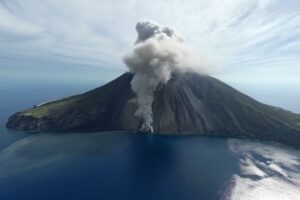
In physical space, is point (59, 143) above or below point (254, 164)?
above

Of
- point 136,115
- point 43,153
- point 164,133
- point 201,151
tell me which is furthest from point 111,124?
point 201,151

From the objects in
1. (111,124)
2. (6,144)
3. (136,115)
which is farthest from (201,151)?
(6,144)

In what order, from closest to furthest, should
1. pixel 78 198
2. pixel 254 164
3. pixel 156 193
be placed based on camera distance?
1. pixel 78 198
2. pixel 156 193
3. pixel 254 164

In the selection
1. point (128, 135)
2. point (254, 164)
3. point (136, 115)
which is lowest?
point (254, 164)

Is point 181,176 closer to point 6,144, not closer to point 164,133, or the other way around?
point 164,133

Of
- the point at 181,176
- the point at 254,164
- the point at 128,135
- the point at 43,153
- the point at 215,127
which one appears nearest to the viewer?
the point at 181,176

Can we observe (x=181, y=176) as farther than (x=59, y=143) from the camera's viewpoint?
No
